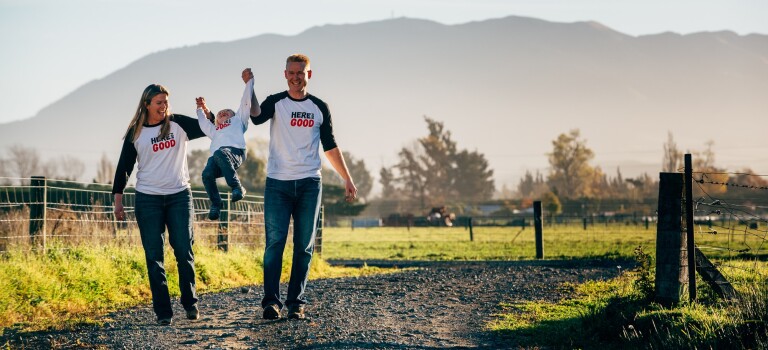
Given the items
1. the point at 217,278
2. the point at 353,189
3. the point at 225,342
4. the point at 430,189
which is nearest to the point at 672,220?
the point at 353,189

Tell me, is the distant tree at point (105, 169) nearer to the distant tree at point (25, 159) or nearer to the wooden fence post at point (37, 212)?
the distant tree at point (25, 159)

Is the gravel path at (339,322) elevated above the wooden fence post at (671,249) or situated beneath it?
situated beneath

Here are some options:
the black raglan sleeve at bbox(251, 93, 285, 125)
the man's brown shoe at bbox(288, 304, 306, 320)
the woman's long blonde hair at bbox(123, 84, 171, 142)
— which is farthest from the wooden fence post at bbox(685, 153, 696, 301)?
the woman's long blonde hair at bbox(123, 84, 171, 142)

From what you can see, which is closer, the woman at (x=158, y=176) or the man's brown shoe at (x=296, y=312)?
the woman at (x=158, y=176)

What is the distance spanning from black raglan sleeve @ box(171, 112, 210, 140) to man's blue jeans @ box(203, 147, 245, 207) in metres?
0.43

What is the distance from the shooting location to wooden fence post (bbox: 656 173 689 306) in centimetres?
848

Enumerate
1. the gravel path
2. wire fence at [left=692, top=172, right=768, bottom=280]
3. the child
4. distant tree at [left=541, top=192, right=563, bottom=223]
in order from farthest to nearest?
1. distant tree at [left=541, top=192, right=563, bottom=223]
2. wire fence at [left=692, top=172, right=768, bottom=280]
3. the child
4. the gravel path

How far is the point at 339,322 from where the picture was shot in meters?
8.60

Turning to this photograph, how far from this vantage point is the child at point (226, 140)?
26.5 ft

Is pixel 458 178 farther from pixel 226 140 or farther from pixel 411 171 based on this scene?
pixel 226 140

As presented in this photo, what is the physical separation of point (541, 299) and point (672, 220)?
Result: 10.5 feet

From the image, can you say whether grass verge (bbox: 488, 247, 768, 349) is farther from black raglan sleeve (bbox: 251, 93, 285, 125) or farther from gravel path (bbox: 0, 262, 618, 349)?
black raglan sleeve (bbox: 251, 93, 285, 125)

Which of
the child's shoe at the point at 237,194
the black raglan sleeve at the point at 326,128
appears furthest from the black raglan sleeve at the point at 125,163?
the black raglan sleeve at the point at 326,128

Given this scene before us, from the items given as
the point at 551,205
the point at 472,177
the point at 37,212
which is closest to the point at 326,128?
the point at 37,212
